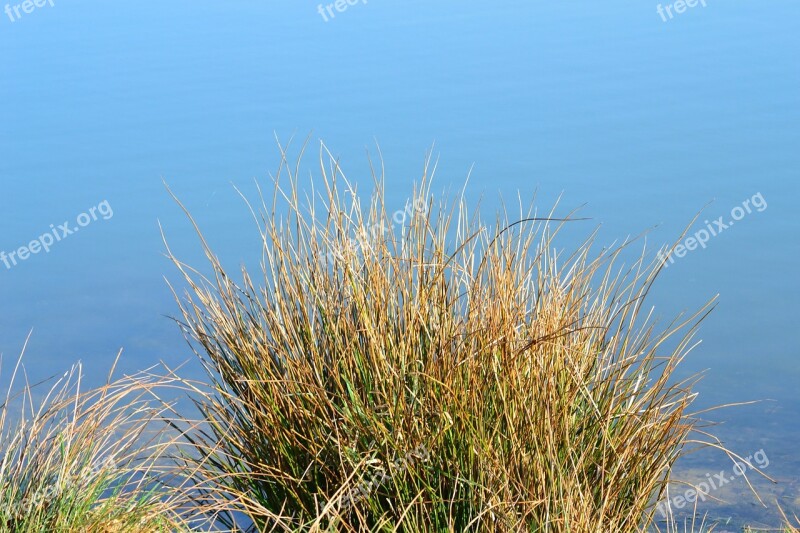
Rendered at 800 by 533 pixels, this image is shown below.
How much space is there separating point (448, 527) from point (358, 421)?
15.6 inches

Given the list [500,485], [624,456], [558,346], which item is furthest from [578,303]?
[500,485]

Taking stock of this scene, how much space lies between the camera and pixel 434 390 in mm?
2984

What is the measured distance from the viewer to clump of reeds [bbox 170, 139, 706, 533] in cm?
297

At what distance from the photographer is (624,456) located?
10.4ft

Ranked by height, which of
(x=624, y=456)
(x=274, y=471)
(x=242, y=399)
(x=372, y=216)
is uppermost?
(x=372, y=216)

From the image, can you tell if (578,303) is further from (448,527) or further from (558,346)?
(448,527)

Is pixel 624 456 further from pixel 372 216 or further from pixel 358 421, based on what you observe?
pixel 372 216

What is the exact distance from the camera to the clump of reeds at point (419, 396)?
297cm

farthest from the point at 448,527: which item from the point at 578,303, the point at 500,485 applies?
the point at 578,303

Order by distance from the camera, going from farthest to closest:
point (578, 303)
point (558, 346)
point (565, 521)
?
point (578, 303)
point (558, 346)
point (565, 521)

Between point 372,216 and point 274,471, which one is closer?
point 274,471

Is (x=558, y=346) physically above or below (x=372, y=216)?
below

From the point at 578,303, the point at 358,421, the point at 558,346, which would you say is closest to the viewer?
the point at 358,421

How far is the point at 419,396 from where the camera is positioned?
305 centimetres
